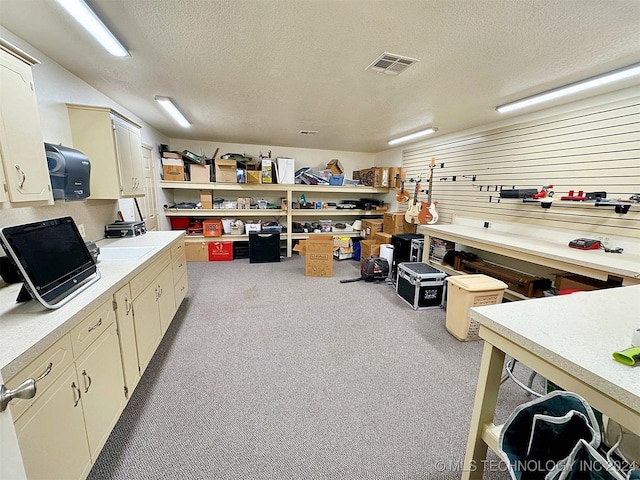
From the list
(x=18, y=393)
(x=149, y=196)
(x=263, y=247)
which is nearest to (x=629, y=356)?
(x=18, y=393)

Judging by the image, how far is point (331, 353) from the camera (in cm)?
245

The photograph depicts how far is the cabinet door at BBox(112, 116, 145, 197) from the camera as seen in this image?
2.55 m

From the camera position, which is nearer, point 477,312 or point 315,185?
point 477,312

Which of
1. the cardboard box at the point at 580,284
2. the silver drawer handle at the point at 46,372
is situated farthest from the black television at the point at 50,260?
the cardboard box at the point at 580,284

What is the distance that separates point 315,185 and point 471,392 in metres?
4.75

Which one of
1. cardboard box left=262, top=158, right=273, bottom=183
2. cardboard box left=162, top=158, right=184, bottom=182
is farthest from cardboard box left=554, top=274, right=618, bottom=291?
cardboard box left=162, top=158, right=184, bottom=182

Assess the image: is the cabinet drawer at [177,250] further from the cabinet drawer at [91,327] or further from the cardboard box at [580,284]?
the cardboard box at [580,284]

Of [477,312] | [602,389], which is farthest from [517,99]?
[602,389]

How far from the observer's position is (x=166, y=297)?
8.51 ft

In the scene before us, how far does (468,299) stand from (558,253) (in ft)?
2.97

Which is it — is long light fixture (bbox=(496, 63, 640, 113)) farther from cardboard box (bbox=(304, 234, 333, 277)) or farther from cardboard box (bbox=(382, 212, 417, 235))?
cardboard box (bbox=(304, 234, 333, 277))

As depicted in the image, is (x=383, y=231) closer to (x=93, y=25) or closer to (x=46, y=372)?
(x=93, y=25)

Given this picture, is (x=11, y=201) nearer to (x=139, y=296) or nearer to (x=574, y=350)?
(x=139, y=296)

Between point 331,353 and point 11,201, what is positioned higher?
point 11,201
